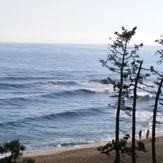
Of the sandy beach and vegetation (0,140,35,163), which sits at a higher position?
vegetation (0,140,35,163)

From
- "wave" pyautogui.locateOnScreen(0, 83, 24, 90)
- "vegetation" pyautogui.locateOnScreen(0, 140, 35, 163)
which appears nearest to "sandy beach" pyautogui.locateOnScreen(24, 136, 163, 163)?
"vegetation" pyautogui.locateOnScreen(0, 140, 35, 163)

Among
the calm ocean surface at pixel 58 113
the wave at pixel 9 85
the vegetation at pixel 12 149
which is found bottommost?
the calm ocean surface at pixel 58 113

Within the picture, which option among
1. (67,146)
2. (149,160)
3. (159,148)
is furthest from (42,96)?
(149,160)

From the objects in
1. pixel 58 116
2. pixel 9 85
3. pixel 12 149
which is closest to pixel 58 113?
pixel 58 116

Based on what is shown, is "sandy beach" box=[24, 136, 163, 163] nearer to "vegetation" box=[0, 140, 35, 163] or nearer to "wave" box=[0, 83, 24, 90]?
"vegetation" box=[0, 140, 35, 163]

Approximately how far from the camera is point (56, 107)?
2104 inches

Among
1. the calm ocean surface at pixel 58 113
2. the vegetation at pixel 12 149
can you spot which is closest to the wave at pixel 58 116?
the calm ocean surface at pixel 58 113

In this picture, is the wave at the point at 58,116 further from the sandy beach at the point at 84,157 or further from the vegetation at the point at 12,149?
the vegetation at the point at 12,149

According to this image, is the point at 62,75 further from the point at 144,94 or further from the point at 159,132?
the point at 159,132

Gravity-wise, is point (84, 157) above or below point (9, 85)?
above

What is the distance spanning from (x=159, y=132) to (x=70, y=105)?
1709 centimetres

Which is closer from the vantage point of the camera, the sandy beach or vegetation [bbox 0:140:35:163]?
vegetation [bbox 0:140:35:163]

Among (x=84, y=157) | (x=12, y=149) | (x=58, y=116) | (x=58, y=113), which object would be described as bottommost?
(x=58, y=116)

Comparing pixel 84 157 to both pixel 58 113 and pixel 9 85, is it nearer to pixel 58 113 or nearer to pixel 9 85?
pixel 58 113
